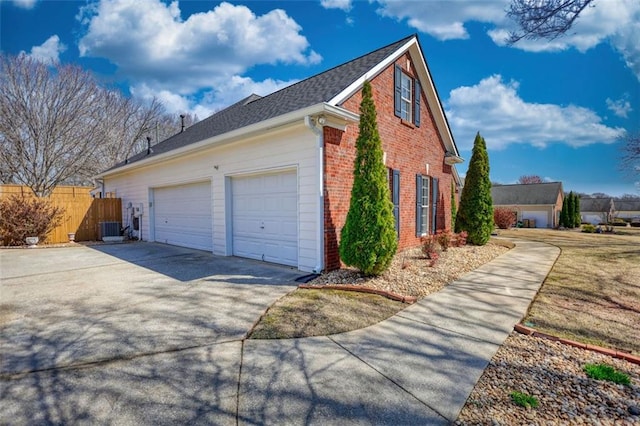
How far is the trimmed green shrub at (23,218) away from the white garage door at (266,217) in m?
9.39

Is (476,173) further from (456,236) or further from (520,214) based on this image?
(520,214)

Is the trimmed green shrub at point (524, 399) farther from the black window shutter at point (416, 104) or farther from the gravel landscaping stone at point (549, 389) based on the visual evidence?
the black window shutter at point (416, 104)

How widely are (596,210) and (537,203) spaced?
76.4 ft

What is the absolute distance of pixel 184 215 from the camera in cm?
1108

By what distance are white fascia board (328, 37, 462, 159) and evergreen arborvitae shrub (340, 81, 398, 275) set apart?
3.45ft

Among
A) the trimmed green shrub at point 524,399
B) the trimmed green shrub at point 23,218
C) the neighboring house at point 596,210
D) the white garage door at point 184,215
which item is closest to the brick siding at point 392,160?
the trimmed green shrub at point 524,399

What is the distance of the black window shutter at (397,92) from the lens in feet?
30.0

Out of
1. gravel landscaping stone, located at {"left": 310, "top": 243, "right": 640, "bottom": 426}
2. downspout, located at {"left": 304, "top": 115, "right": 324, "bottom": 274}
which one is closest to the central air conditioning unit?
downspout, located at {"left": 304, "top": 115, "right": 324, "bottom": 274}

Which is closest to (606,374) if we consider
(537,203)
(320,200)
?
(320,200)

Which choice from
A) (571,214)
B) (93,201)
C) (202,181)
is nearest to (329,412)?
(202,181)

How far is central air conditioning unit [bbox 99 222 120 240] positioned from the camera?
1381 cm

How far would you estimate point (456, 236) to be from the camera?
1045 cm

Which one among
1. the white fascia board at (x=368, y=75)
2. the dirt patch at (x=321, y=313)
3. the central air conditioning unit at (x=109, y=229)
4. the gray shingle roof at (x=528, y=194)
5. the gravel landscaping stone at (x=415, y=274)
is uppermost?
the white fascia board at (x=368, y=75)

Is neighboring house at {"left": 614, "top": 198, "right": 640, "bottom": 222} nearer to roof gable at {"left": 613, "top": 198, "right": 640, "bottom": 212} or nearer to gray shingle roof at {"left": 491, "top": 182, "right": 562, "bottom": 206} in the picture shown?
roof gable at {"left": 613, "top": 198, "right": 640, "bottom": 212}
